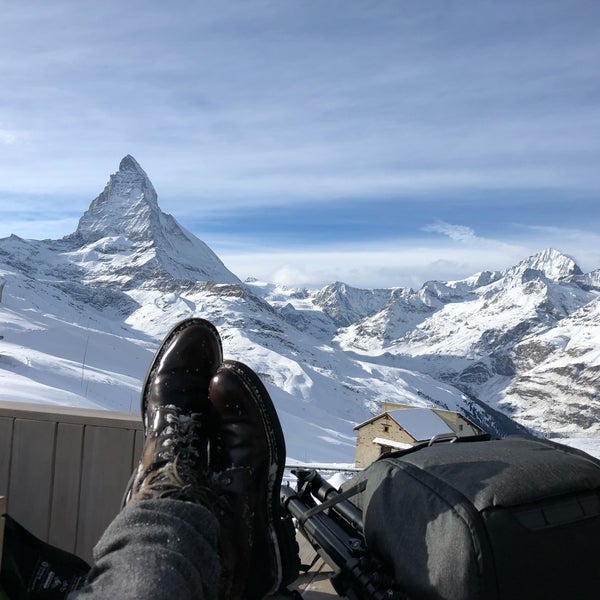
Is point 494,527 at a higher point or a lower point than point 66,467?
higher

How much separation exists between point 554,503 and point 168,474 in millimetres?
833

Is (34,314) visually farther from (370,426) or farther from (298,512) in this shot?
(298,512)

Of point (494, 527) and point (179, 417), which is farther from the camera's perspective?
point (179, 417)

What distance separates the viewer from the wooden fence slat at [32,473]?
1.84 meters

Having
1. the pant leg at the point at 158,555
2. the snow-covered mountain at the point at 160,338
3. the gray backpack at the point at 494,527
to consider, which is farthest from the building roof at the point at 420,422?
the snow-covered mountain at the point at 160,338

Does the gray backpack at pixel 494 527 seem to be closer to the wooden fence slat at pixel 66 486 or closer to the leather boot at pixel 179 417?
the leather boot at pixel 179 417

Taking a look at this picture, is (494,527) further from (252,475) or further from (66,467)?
(66,467)

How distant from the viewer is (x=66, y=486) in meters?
1.84

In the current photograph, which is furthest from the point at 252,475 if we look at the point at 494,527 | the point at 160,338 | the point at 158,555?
the point at 160,338

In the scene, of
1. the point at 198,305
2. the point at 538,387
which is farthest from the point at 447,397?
the point at 538,387

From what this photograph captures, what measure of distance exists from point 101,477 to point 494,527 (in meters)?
1.29

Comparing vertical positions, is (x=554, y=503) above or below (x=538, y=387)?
above

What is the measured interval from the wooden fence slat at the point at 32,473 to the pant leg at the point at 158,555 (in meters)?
0.85

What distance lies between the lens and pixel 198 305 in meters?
130
